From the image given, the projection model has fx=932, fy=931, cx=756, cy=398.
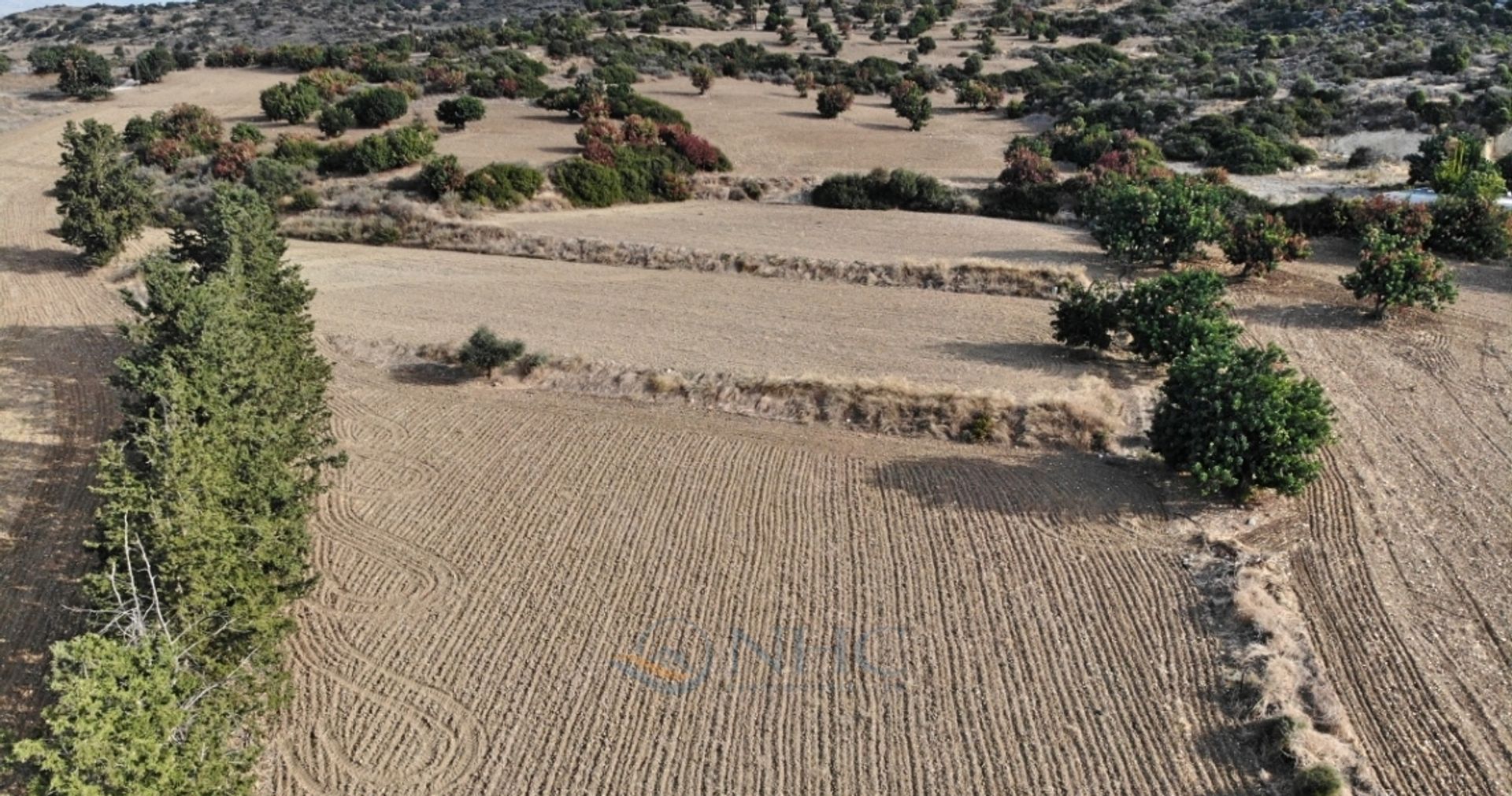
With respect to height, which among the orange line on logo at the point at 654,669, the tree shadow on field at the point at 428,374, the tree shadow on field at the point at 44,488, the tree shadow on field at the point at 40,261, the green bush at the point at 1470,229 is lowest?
the tree shadow on field at the point at 44,488

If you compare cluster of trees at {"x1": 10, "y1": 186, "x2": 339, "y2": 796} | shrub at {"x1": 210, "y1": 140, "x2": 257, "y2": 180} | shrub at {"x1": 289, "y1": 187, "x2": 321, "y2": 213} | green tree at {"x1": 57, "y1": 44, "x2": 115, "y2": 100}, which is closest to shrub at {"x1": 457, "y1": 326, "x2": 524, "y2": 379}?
cluster of trees at {"x1": 10, "y1": 186, "x2": 339, "y2": 796}

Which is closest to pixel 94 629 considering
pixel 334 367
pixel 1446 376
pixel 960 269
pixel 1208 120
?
pixel 334 367

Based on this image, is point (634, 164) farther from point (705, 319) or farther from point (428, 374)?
point (428, 374)

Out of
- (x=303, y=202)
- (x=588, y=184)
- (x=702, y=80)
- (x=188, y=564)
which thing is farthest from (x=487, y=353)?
(x=702, y=80)

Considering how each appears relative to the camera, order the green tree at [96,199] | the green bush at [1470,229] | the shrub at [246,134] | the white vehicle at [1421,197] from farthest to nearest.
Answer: the shrub at [246,134] → the white vehicle at [1421,197] → the green bush at [1470,229] → the green tree at [96,199]

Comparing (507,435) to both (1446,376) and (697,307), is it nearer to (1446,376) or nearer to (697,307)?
(697,307)

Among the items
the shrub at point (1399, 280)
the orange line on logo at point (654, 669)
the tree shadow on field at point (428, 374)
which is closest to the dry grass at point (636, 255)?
the shrub at point (1399, 280)

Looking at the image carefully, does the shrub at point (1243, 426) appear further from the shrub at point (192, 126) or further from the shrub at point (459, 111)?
the shrub at point (192, 126)
